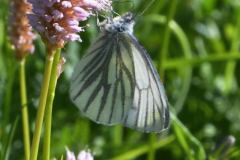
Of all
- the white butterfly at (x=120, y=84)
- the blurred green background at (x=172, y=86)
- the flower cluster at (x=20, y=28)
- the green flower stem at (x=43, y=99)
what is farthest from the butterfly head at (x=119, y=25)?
the blurred green background at (x=172, y=86)

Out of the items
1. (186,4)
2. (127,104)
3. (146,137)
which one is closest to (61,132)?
(146,137)

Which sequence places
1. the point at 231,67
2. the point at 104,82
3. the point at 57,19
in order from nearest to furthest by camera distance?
the point at 57,19, the point at 104,82, the point at 231,67

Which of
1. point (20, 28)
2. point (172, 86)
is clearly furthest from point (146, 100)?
point (172, 86)

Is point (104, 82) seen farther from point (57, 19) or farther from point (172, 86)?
point (172, 86)

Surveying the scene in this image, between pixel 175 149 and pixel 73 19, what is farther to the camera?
pixel 175 149

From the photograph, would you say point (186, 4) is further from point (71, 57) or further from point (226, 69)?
point (71, 57)

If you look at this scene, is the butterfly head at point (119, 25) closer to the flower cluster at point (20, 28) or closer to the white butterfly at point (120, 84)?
the white butterfly at point (120, 84)
